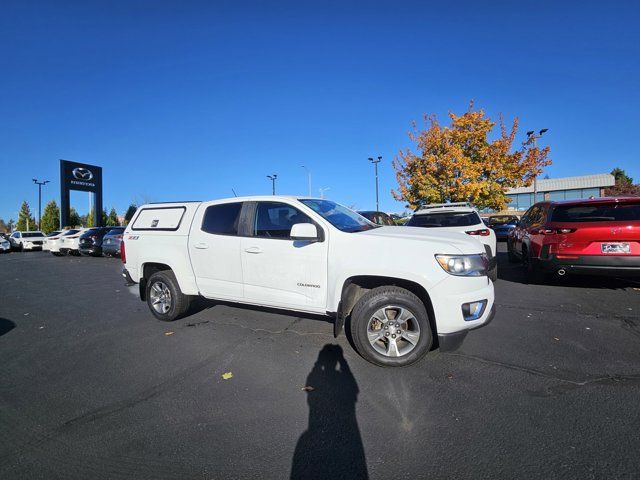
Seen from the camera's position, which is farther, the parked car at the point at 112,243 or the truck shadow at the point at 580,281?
the parked car at the point at 112,243

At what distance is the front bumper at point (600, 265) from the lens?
5.46 m

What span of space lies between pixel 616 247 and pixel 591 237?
0.37 metres

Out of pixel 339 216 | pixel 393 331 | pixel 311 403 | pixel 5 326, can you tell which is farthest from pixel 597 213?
pixel 5 326

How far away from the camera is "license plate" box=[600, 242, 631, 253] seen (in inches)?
216

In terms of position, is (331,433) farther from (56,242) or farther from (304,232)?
(56,242)

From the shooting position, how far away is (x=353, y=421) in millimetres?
2604

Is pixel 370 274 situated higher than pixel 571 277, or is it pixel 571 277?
pixel 370 274

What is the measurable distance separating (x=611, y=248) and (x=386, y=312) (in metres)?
4.61

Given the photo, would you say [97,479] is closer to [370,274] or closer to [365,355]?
[365,355]

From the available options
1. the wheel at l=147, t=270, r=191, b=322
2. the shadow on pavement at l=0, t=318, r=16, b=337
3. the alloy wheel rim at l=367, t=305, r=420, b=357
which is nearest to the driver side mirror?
the alloy wheel rim at l=367, t=305, r=420, b=357

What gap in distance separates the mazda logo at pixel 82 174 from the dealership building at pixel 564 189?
50.6 metres

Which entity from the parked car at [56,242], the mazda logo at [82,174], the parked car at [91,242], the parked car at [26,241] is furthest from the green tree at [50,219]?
the parked car at [91,242]

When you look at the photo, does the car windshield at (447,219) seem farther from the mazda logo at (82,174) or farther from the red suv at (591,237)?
the mazda logo at (82,174)

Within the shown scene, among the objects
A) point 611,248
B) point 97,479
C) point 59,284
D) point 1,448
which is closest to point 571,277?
point 611,248
